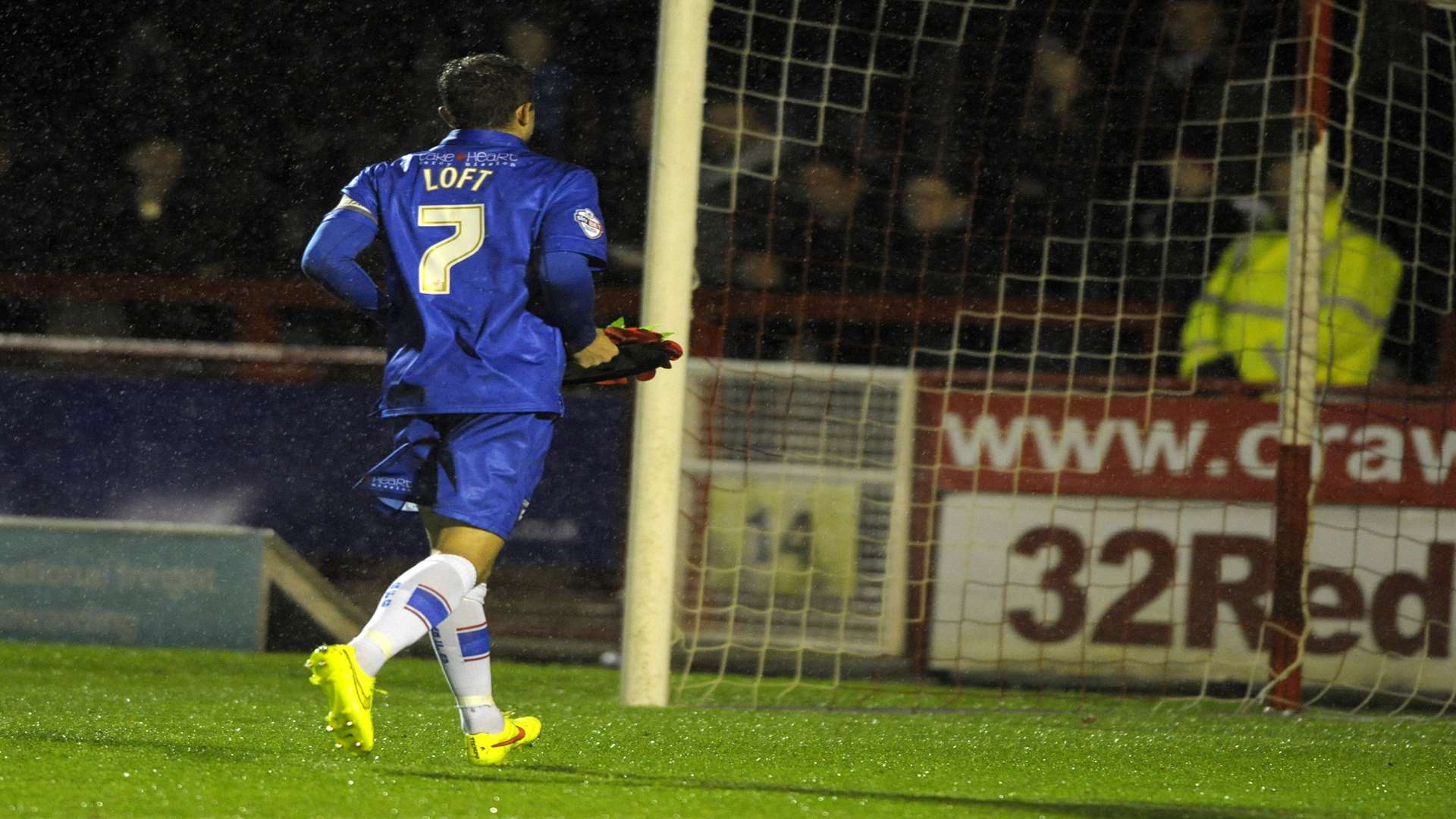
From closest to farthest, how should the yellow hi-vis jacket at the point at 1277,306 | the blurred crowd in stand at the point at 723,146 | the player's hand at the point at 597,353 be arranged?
the player's hand at the point at 597,353 < the yellow hi-vis jacket at the point at 1277,306 < the blurred crowd in stand at the point at 723,146

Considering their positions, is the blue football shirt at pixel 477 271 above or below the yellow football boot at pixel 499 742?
above

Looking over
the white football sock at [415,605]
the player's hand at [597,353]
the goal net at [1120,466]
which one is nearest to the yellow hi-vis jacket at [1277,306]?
the goal net at [1120,466]

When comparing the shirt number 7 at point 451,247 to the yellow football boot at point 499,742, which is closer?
the shirt number 7 at point 451,247

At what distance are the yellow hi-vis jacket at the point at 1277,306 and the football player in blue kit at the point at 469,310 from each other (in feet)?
14.3

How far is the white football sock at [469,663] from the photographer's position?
3.04m

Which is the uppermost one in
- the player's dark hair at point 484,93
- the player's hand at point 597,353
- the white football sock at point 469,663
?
the player's dark hair at point 484,93

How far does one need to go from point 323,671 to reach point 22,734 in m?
1.03

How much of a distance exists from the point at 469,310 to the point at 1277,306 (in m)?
4.97

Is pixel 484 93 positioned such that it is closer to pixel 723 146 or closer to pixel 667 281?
pixel 667 281

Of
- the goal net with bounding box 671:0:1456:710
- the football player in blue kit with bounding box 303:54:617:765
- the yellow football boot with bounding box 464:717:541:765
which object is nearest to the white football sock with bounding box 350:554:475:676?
the football player in blue kit with bounding box 303:54:617:765

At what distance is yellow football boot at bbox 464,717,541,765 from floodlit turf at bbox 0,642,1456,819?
4cm

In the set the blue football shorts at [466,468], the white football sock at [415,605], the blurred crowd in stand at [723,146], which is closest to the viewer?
the white football sock at [415,605]

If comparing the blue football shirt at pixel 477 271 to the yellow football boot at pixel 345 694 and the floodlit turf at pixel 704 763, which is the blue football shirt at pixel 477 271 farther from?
the floodlit turf at pixel 704 763

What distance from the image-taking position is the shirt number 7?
2.91m
